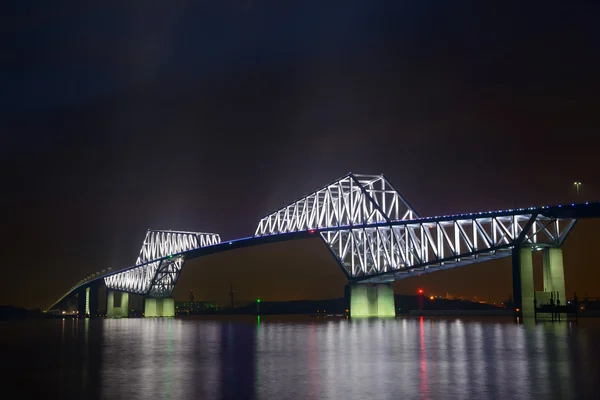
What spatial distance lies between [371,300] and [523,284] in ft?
156

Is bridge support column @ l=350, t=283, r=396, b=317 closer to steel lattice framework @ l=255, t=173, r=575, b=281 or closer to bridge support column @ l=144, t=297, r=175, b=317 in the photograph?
steel lattice framework @ l=255, t=173, r=575, b=281

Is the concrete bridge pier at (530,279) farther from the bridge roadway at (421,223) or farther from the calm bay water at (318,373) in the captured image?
the calm bay water at (318,373)

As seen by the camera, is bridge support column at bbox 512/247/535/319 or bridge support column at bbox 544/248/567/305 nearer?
bridge support column at bbox 512/247/535/319

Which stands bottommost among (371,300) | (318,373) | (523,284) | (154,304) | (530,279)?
(154,304)

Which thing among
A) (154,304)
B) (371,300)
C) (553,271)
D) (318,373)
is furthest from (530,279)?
(154,304)

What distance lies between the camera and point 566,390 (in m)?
21.1

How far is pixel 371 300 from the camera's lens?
435 ft

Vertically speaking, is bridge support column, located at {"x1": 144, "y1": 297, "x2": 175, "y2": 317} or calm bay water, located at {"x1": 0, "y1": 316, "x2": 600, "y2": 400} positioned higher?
calm bay water, located at {"x1": 0, "y1": 316, "x2": 600, "y2": 400}

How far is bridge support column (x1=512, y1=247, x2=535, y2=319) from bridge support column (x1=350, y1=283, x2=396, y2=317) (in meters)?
43.1

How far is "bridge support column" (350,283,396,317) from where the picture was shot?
428 feet

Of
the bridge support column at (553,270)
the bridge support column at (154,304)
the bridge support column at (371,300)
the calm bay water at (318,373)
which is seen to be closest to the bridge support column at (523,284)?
the bridge support column at (553,270)

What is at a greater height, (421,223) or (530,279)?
(421,223)

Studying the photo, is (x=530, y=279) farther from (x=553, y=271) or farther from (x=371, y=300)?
(x=371, y=300)

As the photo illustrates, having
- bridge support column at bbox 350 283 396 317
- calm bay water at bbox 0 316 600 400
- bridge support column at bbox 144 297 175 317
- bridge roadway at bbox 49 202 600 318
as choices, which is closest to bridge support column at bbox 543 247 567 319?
bridge roadway at bbox 49 202 600 318
